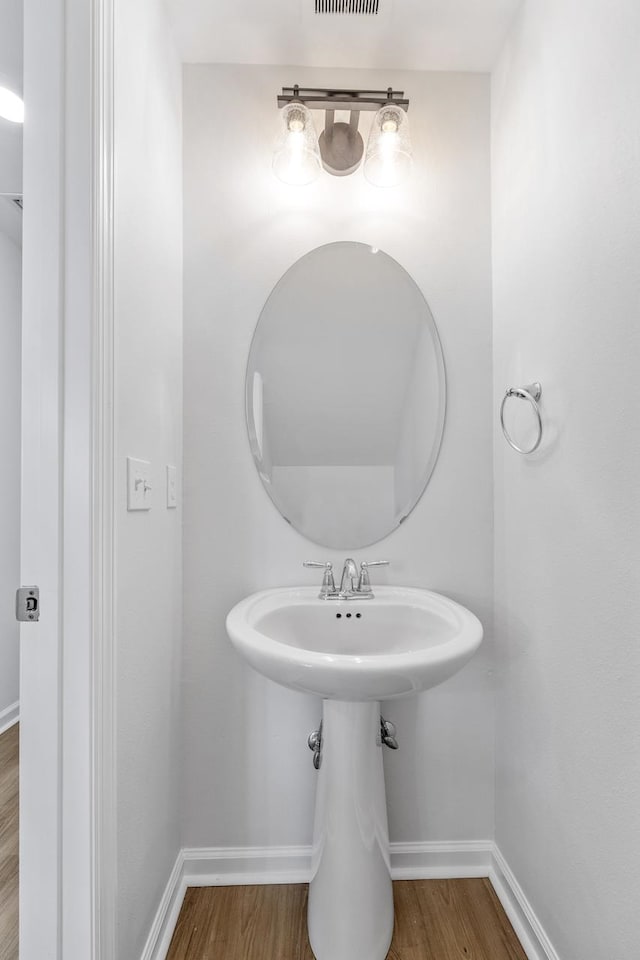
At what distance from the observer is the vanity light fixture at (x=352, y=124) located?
1.51 meters

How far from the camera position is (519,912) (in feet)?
4.50

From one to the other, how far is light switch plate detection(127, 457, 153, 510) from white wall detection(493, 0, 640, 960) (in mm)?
896

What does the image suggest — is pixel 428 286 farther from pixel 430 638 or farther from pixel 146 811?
pixel 146 811

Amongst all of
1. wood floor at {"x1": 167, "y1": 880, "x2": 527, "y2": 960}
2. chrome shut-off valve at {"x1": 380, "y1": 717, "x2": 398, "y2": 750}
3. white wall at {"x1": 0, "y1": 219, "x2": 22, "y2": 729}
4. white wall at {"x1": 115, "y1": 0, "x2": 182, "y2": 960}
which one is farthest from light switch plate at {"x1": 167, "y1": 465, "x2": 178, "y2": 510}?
white wall at {"x1": 0, "y1": 219, "x2": 22, "y2": 729}

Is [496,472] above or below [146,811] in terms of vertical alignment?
above

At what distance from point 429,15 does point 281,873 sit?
7.67 feet

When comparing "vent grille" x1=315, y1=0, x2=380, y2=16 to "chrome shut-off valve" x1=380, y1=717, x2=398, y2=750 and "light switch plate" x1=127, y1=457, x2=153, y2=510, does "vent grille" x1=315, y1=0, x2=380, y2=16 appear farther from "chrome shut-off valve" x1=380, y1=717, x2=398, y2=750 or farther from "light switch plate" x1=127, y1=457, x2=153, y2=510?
"chrome shut-off valve" x1=380, y1=717, x2=398, y2=750

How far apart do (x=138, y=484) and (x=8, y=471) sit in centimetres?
190

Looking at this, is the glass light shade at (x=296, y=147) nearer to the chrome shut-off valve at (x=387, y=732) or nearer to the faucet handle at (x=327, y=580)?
the faucet handle at (x=327, y=580)

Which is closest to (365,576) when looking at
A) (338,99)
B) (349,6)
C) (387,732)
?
(387,732)

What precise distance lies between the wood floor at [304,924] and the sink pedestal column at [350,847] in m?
0.06

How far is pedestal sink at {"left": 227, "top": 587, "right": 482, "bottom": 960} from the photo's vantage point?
1071mm

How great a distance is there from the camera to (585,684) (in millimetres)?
1085

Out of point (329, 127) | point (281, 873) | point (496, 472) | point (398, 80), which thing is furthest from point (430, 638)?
point (398, 80)
